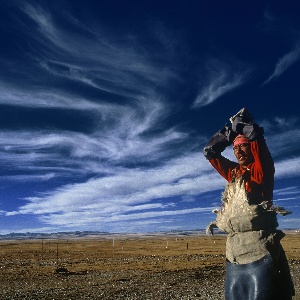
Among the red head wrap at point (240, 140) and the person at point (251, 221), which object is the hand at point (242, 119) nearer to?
the person at point (251, 221)

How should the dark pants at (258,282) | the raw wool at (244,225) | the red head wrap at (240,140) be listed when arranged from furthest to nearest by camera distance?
1. the red head wrap at (240,140)
2. the raw wool at (244,225)
3. the dark pants at (258,282)

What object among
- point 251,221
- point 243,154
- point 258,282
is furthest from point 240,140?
point 258,282

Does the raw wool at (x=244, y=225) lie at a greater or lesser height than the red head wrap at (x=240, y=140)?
lesser

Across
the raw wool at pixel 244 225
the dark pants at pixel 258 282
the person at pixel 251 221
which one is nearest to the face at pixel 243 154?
the person at pixel 251 221

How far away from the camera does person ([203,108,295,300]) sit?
122 inches

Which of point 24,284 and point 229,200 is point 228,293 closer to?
point 229,200

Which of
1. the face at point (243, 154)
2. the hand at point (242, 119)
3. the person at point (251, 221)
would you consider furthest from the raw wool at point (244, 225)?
the hand at point (242, 119)

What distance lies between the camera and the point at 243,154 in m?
3.44

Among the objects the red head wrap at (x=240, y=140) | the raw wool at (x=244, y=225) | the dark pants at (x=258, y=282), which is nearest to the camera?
the dark pants at (x=258, y=282)

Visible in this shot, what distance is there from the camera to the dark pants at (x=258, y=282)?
10.0ft

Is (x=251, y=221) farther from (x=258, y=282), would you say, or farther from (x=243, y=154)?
(x=243, y=154)

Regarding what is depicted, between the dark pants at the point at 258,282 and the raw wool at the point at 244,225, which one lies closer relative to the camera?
the dark pants at the point at 258,282

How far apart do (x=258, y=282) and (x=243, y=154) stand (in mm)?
1121

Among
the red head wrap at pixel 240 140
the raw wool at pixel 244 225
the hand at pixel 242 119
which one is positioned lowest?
the raw wool at pixel 244 225
